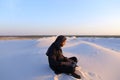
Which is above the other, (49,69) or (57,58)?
(57,58)

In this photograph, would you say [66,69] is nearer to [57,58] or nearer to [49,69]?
[57,58]

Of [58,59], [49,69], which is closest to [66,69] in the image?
[58,59]

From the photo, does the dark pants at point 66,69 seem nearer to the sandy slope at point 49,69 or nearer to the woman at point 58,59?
the woman at point 58,59

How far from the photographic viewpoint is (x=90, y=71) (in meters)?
9.42

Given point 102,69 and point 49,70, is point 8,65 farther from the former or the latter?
point 102,69

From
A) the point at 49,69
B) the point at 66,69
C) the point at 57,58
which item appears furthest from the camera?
the point at 49,69

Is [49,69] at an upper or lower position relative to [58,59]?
A: lower

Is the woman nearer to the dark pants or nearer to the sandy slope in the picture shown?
the dark pants

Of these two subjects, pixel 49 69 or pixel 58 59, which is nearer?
pixel 58 59

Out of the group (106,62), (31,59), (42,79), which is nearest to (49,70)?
(42,79)

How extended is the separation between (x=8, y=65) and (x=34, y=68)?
4.94ft

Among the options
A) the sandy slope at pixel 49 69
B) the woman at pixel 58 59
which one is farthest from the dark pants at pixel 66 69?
the sandy slope at pixel 49 69

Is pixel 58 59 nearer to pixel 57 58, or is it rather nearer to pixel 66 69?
pixel 57 58

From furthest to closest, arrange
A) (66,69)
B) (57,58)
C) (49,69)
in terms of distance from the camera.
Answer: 1. (49,69)
2. (57,58)
3. (66,69)
